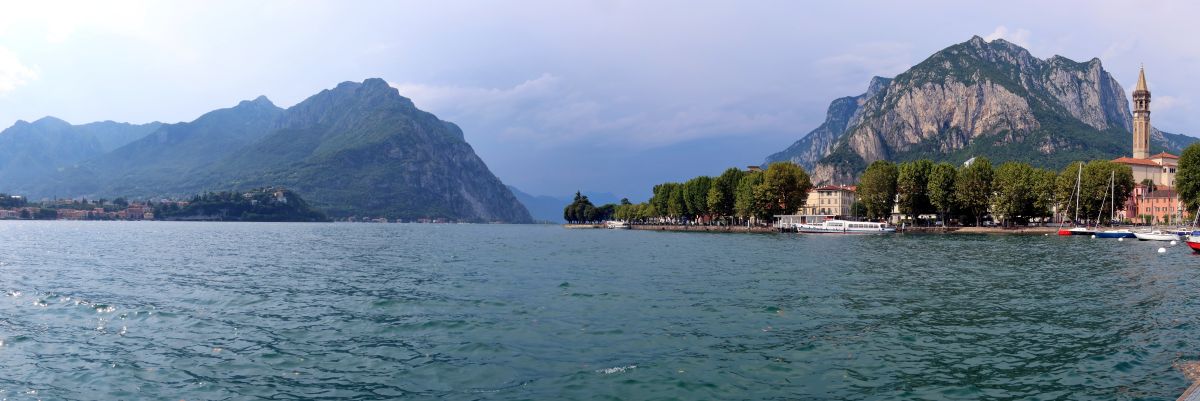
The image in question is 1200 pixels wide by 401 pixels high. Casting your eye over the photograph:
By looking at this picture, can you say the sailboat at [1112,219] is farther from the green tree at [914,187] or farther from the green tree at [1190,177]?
the green tree at [914,187]

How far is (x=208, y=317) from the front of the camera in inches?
894

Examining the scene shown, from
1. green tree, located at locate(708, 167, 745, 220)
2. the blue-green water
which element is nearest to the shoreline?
green tree, located at locate(708, 167, 745, 220)

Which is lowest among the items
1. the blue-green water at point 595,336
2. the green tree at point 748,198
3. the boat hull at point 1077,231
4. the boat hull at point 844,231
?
the blue-green water at point 595,336

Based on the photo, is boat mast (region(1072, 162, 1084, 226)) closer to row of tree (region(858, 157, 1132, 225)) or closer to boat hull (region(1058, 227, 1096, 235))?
row of tree (region(858, 157, 1132, 225))

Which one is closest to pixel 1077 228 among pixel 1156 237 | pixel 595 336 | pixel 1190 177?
pixel 1190 177

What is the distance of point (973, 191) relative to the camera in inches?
5231

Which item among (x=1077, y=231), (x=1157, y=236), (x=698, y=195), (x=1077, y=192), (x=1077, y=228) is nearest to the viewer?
(x=1157, y=236)

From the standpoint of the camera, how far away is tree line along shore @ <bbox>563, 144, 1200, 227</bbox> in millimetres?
122062

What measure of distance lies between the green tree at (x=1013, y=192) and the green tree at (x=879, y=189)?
19995mm

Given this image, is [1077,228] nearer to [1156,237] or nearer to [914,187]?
[1156,237]

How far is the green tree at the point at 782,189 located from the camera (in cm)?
14725

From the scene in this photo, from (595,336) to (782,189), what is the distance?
444 feet

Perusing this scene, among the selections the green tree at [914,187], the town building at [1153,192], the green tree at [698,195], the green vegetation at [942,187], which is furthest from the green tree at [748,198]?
the town building at [1153,192]

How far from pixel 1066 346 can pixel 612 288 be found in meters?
18.6
